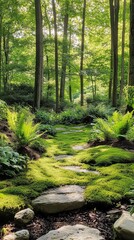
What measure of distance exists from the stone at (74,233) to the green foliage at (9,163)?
5.32 feet

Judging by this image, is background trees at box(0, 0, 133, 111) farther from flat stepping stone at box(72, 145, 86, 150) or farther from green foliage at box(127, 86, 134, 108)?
flat stepping stone at box(72, 145, 86, 150)

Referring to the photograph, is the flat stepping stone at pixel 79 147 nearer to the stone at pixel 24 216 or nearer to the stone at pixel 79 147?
the stone at pixel 79 147

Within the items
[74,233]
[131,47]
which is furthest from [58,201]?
[131,47]

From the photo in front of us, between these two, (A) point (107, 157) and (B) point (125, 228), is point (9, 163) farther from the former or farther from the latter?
(B) point (125, 228)

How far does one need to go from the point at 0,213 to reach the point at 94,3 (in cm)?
1754

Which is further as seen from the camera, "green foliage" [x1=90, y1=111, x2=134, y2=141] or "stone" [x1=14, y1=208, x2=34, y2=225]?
"green foliage" [x1=90, y1=111, x2=134, y2=141]

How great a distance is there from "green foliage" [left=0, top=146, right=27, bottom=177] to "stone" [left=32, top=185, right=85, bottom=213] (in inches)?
33.3

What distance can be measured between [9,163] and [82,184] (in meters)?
1.19

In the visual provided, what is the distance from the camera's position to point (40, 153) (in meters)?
5.71

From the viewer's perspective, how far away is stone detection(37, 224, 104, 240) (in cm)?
235

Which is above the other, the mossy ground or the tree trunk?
the tree trunk

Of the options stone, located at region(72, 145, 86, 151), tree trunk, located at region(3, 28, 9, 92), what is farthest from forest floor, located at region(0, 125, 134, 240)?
tree trunk, located at region(3, 28, 9, 92)

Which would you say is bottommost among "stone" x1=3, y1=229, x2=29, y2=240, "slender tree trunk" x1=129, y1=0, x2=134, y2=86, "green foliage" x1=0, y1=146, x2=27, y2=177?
"stone" x1=3, y1=229, x2=29, y2=240

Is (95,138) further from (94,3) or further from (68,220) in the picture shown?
Answer: (94,3)
